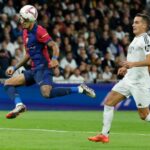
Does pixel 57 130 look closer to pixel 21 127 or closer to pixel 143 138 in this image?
pixel 21 127

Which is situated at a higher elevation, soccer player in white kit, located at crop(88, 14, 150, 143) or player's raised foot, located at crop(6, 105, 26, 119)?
soccer player in white kit, located at crop(88, 14, 150, 143)

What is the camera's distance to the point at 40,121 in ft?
59.8

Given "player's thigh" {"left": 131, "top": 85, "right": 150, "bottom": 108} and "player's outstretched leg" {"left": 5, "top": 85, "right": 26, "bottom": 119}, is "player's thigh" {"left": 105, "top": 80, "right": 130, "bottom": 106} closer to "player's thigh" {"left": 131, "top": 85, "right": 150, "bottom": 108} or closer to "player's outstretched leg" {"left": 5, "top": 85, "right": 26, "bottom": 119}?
"player's thigh" {"left": 131, "top": 85, "right": 150, "bottom": 108}

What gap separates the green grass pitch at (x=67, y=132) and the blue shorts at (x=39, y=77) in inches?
40.3

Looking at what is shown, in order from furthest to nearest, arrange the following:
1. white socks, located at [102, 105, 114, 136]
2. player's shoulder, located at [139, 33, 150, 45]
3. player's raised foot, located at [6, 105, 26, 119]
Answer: player's raised foot, located at [6, 105, 26, 119] → white socks, located at [102, 105, 114, 136] → player's shoulder, located at [139, 33, 150, 45]

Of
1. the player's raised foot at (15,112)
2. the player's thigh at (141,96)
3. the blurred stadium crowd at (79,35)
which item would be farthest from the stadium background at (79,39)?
the player's thigh at (141,96)

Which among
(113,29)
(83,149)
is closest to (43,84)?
(83,149)

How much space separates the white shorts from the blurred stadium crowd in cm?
1087

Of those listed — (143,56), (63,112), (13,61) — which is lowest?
(63,112)

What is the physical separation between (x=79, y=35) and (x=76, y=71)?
2.81 meters

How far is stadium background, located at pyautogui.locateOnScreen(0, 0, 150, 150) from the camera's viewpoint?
13935 mm

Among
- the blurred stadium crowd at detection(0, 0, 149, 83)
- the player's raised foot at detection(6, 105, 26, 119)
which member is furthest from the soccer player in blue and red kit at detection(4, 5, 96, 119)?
the blurred stadium crowd at detection(0, 0, 149, 83)

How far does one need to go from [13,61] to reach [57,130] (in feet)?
26.6

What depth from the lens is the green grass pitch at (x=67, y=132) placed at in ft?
40.2
